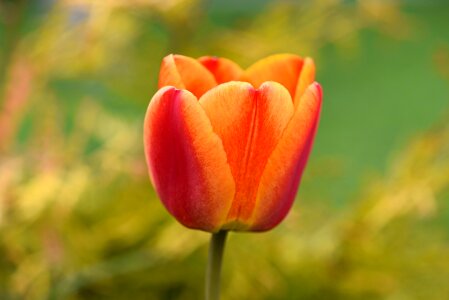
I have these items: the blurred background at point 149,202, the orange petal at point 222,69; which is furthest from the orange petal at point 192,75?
the blurred background at point 149,202

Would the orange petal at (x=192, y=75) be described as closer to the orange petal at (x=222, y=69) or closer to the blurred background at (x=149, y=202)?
the orange petal at (x=222, y=69)

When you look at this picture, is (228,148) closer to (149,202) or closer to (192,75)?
(192,75)

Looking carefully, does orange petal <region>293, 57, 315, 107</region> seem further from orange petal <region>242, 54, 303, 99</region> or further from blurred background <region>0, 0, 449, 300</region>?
blurred background <region>0, 0, 449, 300</region>

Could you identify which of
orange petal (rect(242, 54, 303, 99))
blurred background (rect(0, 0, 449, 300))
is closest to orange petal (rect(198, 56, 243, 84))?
orange petal (rect(242, 54, 303, 99))

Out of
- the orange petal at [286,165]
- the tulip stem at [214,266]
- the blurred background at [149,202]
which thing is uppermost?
the orange petal at [286,165]

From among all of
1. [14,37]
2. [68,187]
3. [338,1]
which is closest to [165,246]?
[68,187]

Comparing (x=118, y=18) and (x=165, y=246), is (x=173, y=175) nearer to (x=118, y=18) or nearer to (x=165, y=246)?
(x=165, y=246)
